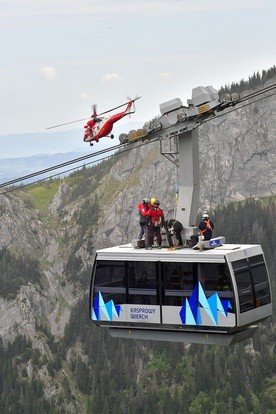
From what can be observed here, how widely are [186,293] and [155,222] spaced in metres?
3.41

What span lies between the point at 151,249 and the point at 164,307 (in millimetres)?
2184

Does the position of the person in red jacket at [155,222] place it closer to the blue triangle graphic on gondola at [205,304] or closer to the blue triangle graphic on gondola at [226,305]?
the blue triangle graphic on gondola at [205,304]

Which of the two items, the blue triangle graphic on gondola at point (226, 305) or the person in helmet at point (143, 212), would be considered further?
the person in helmet at point (143, 212)

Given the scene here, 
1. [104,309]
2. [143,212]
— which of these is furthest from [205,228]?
[104,309]

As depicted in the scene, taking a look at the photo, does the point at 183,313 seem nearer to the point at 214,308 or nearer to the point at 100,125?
the point at 214,308

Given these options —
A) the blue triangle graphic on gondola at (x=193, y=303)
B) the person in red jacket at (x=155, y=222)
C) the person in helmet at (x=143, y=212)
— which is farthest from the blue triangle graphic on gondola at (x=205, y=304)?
the person in helmet at (x=143, y=212)

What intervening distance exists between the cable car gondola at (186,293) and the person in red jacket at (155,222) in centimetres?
88

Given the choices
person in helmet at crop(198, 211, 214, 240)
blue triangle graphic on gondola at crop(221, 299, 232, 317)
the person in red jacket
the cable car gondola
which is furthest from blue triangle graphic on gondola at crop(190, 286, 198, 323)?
the person in red jacket

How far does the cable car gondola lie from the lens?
32.3 metres

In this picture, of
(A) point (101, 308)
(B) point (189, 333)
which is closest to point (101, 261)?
(A) point (101, 308)

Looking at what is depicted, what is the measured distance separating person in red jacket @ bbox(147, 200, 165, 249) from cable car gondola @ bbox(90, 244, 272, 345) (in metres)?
0.88

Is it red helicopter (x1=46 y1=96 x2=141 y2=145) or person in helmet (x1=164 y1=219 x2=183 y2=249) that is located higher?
red helicopter (x1=46 y1=96 x2=141 y2=145)

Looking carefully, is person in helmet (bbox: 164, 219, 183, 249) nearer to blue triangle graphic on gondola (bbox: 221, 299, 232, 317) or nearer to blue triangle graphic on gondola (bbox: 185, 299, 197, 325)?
blue triangle graphic on gondola (bbox: 185, 299, 197, 325)

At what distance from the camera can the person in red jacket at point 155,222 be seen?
1383 inches
